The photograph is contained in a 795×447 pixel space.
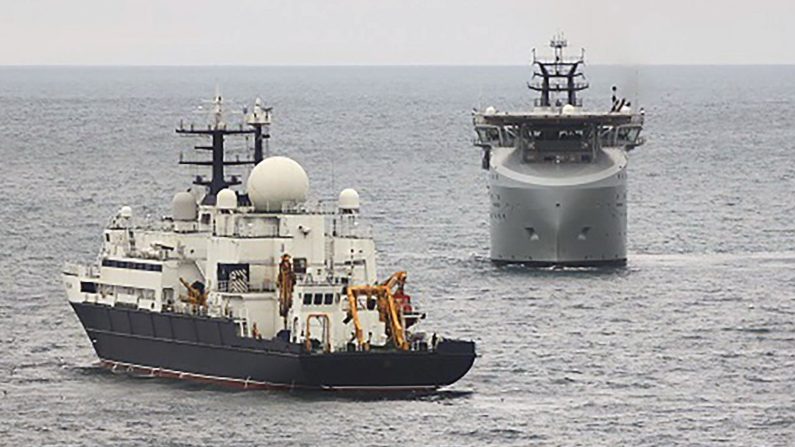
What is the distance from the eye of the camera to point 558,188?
11981cm

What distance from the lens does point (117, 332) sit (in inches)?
3492

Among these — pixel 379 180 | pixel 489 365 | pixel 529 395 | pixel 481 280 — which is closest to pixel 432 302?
pixel 481 280

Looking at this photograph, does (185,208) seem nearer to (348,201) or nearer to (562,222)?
(348,201)

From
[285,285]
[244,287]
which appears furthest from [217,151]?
[285,285]

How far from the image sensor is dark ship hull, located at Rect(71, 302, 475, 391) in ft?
266

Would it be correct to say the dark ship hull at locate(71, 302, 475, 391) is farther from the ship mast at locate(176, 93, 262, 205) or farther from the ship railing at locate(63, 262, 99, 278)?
the ship mast at locate(176, 93, 262, 205)

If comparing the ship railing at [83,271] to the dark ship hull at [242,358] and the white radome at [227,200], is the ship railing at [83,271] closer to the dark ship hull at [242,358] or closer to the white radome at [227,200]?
the dark ship hull at [242,358]

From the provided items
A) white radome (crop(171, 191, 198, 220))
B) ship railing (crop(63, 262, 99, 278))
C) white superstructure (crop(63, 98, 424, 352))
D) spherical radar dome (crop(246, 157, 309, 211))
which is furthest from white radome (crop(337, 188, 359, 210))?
ship railing (crop(63, 262, 99, 278))

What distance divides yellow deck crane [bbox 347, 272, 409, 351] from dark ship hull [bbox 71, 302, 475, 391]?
36.5 inches

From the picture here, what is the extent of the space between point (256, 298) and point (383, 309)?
471cm

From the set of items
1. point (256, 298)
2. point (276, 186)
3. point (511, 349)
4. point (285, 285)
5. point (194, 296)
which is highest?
point (276, 186)

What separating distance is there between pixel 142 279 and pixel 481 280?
2909 cm

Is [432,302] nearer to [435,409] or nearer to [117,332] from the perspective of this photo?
[117,332]

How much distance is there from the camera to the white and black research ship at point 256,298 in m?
81.5
